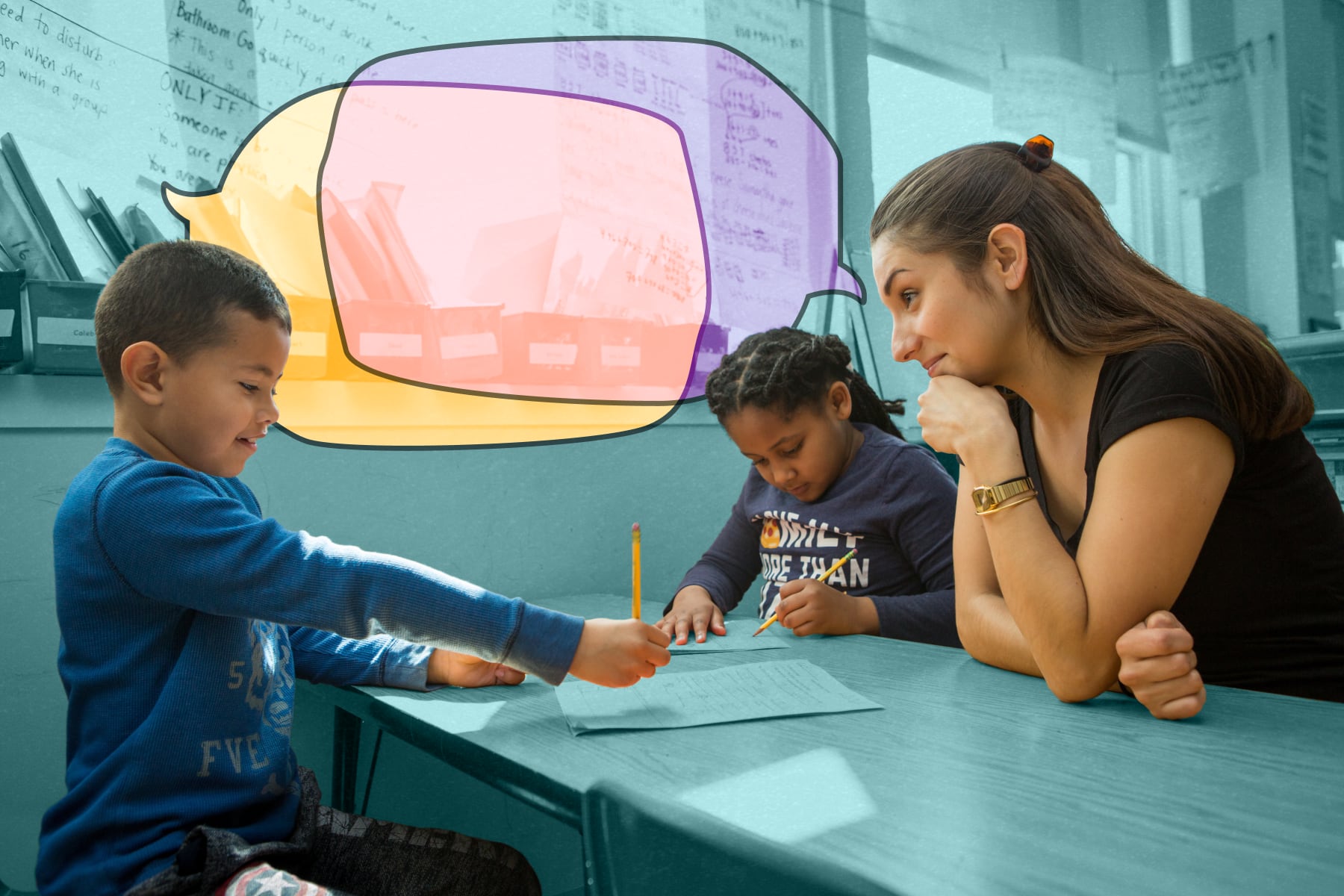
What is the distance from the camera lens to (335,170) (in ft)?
4.90

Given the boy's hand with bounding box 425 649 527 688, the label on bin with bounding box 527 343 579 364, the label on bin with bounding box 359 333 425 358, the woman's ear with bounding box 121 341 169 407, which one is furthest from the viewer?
the label on bin with bounding box 527 343 579 364

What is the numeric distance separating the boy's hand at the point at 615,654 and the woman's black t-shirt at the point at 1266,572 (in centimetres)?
41

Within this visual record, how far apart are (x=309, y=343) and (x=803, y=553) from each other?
91 centimetres

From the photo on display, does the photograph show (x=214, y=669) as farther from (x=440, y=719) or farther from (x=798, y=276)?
(x=798, y=276)

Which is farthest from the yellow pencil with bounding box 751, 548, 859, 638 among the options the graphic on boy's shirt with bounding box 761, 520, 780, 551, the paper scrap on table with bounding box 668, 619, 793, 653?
the graphic on boy's shirt with bounding box 761, 520, 780, 551

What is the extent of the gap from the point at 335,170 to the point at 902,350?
41.4 inches

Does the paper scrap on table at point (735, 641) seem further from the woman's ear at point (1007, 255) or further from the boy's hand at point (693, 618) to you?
the woman's ear at point (1007, 255)

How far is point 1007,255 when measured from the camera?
3.00ft

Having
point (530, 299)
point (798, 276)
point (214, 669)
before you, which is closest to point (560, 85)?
point (530, 299)

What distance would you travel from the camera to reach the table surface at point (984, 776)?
0.43 m

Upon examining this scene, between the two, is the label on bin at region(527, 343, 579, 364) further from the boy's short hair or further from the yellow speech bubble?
the boy's short hair

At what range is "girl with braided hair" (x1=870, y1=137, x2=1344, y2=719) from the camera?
76 cm

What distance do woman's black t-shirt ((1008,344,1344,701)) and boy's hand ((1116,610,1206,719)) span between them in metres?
0.15

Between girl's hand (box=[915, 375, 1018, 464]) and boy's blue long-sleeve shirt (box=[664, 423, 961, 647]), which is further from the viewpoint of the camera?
boy's blue long-sleeve shirt (box=[664, 423, 961, 647])
